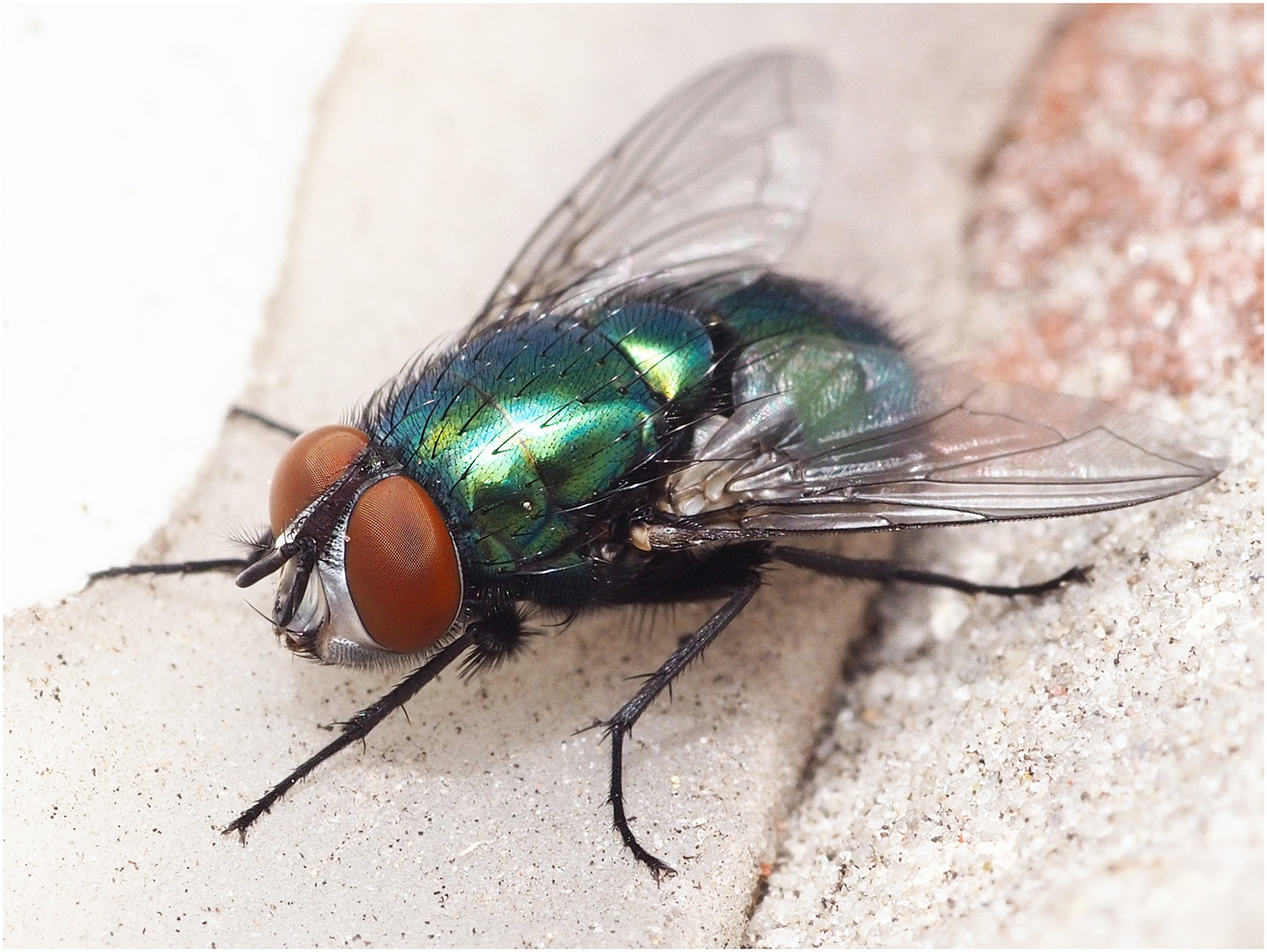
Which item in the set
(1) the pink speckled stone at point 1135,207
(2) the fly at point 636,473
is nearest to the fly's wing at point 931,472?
(2) the fly at point 636,473

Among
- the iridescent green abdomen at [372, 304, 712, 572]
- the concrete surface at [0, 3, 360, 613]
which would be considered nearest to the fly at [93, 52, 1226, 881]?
the iridescent green abdomen at [372, 304, 712, 572]

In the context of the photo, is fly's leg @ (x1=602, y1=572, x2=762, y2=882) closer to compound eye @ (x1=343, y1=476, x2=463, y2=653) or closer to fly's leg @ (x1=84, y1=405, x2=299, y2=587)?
compound eye @ (x1=343, y1=476, x2=463, y2=653)

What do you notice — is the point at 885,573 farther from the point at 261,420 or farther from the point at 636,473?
the point at 261,420

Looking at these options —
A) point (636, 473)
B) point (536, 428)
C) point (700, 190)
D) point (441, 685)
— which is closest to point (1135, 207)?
point (700, 190)

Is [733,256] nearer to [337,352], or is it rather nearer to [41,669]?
[337,352]

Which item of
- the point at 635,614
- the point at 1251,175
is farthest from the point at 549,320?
the point at 1251,175
